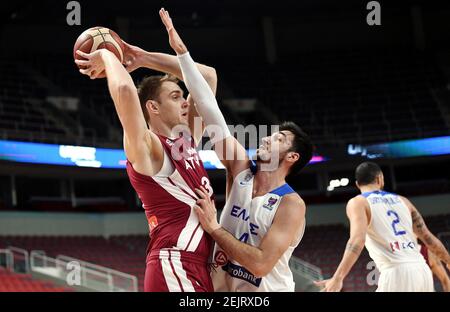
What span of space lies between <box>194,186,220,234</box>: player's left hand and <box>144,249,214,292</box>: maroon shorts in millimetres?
177

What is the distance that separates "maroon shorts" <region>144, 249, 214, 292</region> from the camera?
366cm

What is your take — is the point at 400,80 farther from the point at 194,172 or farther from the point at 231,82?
the point at 194,172

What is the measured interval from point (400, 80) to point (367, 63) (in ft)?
4.86

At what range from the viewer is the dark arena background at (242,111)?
1916 centimetres

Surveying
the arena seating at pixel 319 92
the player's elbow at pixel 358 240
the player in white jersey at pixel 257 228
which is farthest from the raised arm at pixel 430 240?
the arena seating at pixel 319 92

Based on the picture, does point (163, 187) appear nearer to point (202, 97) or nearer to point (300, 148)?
point (202, 97)

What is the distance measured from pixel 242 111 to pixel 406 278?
1782 centimetres

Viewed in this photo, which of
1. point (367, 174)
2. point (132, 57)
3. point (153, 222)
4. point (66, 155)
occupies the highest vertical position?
point (66, 155)

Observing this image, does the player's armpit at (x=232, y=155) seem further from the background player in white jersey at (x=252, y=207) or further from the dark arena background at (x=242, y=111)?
the dark arena background at (x=242, y=111)

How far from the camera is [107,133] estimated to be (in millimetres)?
21359

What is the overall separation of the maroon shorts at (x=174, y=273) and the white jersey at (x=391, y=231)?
2.64 meters

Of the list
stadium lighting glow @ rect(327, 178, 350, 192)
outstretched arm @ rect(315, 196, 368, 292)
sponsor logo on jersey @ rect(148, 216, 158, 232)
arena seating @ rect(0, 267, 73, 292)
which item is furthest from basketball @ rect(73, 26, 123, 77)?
stadium lighting glow @ rect(327, 178, 350, 192)

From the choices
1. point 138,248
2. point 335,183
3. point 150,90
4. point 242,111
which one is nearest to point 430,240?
point 150,90

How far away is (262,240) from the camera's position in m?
3.80
